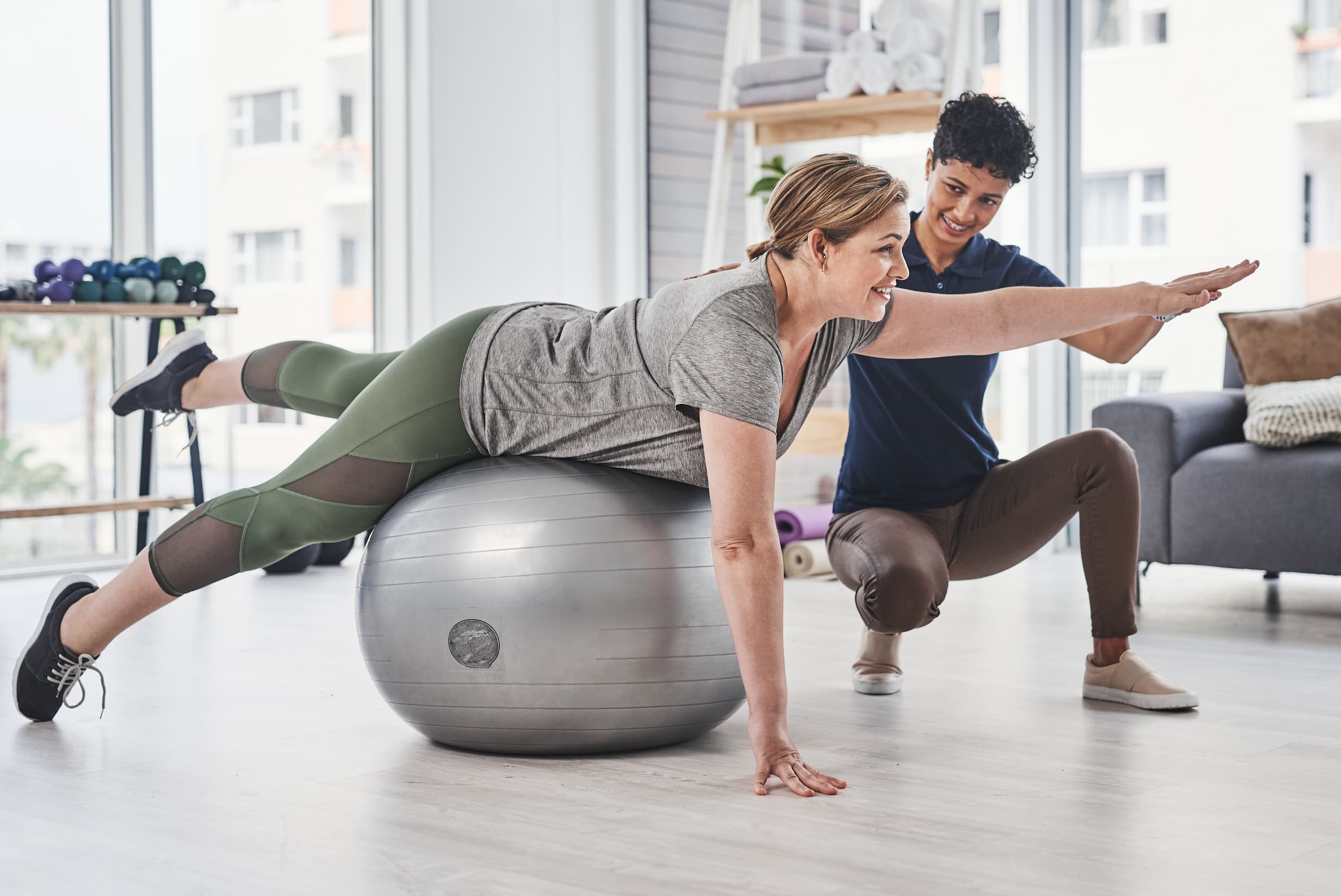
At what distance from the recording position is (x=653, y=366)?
1892mm

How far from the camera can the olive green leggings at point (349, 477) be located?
205 cm

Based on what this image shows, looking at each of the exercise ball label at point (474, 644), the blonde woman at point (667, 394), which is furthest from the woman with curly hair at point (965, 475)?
the exercise ball label at point (474, 644)

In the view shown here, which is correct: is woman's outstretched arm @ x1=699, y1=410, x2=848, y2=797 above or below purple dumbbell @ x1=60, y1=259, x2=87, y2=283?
below

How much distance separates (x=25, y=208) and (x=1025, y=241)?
3.21 meters

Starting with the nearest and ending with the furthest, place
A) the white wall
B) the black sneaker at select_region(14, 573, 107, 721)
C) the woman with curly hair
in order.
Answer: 1. the black sneaker at select_region(14, 573, 107, 721)
2. the woman with curly hair
3. the white wall

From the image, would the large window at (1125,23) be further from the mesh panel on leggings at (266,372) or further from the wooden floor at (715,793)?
the mesh panel on leggings at (266,372)

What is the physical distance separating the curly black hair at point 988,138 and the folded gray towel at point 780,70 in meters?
2.30

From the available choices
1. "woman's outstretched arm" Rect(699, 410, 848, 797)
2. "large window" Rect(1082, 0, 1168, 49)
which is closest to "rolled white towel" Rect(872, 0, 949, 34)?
"large window" Rect(1082, 0, 1168, 49)

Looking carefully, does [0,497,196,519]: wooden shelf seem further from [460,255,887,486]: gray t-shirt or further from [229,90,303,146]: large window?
[460,255,887,486]: gray t-shirt

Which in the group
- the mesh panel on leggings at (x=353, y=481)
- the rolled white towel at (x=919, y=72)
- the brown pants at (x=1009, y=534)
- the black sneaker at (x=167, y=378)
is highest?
the rolled white towel at (x=919, y=72)

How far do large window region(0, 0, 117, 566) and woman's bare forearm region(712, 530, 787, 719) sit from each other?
319cm

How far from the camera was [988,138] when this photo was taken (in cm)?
232

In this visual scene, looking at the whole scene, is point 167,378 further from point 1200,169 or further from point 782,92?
point 1200,169

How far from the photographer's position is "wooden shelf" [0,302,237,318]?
11.9ft
